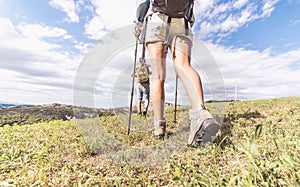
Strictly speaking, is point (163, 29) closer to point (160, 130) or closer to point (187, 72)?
point (187, 72)

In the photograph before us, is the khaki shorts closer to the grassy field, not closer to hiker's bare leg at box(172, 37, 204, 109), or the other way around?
hiker's bare leg at box(172, 37, 204, 109)

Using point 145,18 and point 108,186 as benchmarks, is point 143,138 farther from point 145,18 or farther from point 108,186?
point 145,18

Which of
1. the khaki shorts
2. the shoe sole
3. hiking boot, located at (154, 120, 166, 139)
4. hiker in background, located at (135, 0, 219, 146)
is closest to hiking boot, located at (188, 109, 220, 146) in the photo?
the shoe sole

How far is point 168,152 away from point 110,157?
693mm

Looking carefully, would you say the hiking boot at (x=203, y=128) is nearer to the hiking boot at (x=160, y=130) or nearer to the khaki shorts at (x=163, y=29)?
the hiking boot at (x=160, y=130)

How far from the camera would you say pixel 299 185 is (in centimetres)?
132

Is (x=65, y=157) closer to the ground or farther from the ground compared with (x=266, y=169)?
closer to the ground

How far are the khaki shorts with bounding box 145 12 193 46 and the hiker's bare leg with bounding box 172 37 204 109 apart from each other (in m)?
0.11

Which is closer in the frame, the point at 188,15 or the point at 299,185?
the point at 299,185

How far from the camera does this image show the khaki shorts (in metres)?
3.29

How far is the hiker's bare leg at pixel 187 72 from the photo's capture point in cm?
281

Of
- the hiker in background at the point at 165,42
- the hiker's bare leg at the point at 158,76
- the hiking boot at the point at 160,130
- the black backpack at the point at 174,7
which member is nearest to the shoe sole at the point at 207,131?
the hiker in background at the point at 165,42

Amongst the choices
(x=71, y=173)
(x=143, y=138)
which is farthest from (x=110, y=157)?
(x=143, y=138)

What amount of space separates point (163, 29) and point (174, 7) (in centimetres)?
35
